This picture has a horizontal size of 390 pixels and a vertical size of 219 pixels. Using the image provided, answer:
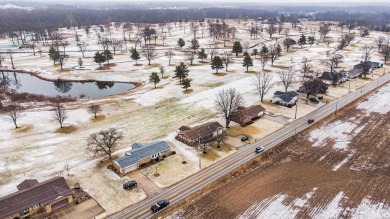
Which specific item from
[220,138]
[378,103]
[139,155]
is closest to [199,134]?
[220,138]

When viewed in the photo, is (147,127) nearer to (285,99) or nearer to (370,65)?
(285,99)

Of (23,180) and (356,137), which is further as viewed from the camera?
(356,137)

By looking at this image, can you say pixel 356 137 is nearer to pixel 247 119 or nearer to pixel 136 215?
pixel 247 119

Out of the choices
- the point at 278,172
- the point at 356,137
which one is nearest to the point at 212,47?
the point at 356,137

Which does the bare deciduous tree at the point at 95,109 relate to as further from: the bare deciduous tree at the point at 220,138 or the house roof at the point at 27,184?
the bare deciduous tree at the point at 220,138

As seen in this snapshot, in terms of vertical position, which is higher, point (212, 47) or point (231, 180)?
point (212, 47)

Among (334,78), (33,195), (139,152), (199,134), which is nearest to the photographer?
(33,195)
